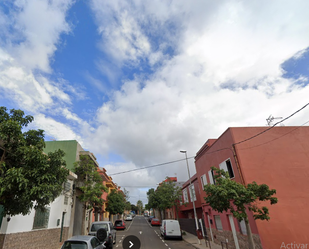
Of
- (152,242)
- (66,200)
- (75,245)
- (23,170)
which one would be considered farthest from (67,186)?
(23,170)

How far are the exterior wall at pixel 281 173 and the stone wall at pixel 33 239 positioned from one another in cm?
1287

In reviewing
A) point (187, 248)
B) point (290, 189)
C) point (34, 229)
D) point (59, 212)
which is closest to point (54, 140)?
point (59, 212)

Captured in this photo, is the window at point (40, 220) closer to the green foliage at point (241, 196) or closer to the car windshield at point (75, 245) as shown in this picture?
the car windshield at point (75, 245)

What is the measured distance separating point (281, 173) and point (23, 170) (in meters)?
13.5

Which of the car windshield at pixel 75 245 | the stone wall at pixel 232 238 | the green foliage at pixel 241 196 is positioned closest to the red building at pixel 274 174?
the stone wall at pixel 232 238

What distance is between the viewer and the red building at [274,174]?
10.2 meters

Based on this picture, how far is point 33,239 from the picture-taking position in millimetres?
10859

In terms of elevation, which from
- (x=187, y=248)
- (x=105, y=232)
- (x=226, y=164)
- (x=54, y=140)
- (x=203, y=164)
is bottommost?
(x=187, y=248)

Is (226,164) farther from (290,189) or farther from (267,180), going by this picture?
(290,189)

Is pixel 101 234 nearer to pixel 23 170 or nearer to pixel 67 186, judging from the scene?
pixel 67 186

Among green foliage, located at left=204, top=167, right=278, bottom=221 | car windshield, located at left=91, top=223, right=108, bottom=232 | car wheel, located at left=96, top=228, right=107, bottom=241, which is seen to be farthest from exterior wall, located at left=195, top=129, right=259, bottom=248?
car windshield, located at left=91, top=223, right=108, bottom=232

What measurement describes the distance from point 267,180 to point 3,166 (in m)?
13.2

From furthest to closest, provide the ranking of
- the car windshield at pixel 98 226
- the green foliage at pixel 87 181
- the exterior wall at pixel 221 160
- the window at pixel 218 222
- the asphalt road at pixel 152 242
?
the green foliage at pixel 87 181 → the asphalt road at pixel 152 242 → the window at pixel 218 222 → the car windshield at pixel 98 226 → the exterior wall at pixel 221 160

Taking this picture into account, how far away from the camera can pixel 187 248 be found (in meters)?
15.4
